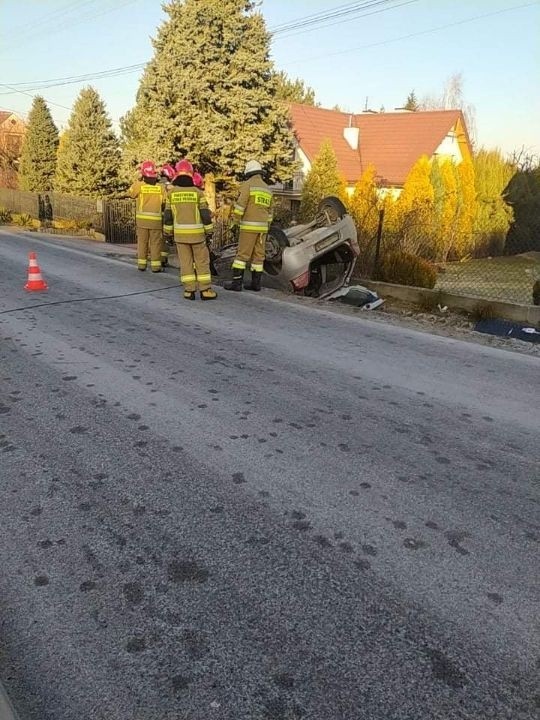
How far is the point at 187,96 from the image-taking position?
58.3 feet

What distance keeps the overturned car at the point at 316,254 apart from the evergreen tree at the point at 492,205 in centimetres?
1536

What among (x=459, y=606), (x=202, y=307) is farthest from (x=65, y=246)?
(x=459, y=606)

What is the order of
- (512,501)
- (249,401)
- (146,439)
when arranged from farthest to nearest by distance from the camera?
(249,401), (146,439), (512,501)

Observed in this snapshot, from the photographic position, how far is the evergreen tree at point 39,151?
110 feet

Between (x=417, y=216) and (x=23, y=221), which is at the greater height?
(x=417, y=216)

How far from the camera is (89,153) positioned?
2708cm

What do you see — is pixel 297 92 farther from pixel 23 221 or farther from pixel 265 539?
pixel 265 539

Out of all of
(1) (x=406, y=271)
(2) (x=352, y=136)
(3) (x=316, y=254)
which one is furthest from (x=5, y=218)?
(1) (x=406, y=271)

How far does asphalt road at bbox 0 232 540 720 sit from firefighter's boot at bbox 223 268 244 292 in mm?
3727

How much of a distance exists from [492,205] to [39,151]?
25220 mm

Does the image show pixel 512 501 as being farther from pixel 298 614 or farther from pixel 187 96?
pixel 187 96

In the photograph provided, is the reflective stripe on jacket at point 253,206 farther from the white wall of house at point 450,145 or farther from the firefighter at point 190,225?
the white wall of house at point 450,145

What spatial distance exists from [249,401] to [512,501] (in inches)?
75.4

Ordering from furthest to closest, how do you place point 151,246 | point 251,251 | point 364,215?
point 364,215 → point 151,246 → point 251,251
